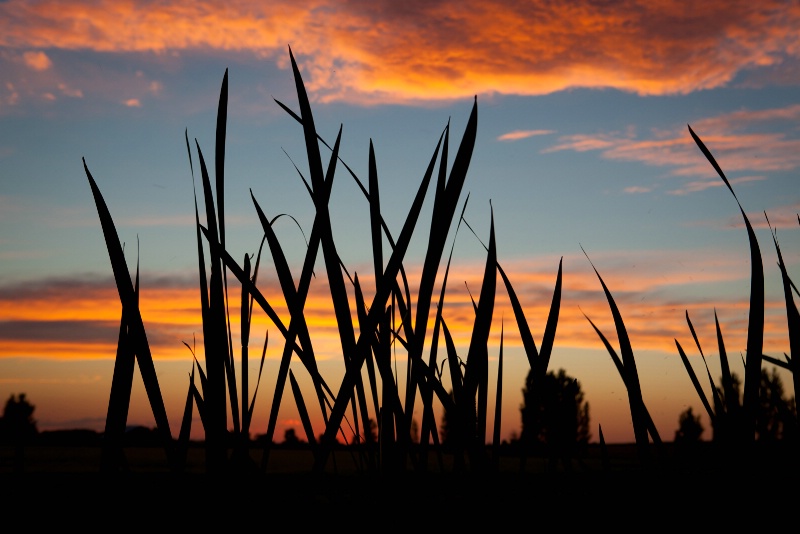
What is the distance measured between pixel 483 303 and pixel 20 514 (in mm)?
787

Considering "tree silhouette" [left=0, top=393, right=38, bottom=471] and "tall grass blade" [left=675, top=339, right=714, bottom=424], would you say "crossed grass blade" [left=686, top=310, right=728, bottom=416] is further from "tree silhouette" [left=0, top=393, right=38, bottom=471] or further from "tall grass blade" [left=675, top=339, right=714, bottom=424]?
"tree silhouette" [left=0, top=393, right=38, bottom=471]

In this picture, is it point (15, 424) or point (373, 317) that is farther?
point (15, 424)

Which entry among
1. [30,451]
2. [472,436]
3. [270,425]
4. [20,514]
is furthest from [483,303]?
[30,451]


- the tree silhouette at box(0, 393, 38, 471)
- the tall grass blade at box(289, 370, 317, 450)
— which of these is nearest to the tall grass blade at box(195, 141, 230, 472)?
the tall grass blade at box(289, 370, 317, 450)

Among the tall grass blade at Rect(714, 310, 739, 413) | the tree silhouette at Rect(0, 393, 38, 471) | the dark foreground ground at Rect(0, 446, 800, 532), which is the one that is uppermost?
the tall grass blade at Rect(714, 310, 739, 413)

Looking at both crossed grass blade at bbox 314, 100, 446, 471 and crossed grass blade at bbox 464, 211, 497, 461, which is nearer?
crossed grass blade at bbox 314, 100, 446, 471

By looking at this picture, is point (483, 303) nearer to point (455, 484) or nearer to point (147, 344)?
point (455, 484)

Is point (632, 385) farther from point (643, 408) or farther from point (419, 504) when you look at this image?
point (419, 504)

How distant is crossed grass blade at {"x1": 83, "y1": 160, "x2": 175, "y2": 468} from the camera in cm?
110

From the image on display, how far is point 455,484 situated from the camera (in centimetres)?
124

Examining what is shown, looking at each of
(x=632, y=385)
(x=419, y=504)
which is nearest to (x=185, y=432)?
(x=419, y=504)

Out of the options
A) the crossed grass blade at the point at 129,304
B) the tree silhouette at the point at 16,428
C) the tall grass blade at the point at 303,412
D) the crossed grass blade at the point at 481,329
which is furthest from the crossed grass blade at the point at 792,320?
the tree silhouette at the point at 16,428

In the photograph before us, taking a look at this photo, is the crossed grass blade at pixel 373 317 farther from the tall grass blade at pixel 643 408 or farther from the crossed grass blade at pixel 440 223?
the tall grass blade at pixel 643 408

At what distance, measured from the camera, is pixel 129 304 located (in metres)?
1.11
